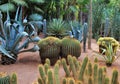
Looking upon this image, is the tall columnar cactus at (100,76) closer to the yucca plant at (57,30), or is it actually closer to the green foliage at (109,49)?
the green foliage at (109,49)

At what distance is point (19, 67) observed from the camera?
6.70 m

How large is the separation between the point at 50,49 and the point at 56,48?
0.53 feet

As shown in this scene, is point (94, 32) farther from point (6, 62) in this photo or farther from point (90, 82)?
point (90, 82)

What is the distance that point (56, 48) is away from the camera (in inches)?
274

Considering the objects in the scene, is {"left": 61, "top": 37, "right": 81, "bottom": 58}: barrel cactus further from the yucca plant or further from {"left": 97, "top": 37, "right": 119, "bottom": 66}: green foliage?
the yucca plant

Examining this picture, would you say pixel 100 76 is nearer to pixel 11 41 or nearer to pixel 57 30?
pixel 11 41

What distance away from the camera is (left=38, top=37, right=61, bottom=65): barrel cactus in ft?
22.6

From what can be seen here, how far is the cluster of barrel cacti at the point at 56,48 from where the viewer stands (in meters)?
6.91

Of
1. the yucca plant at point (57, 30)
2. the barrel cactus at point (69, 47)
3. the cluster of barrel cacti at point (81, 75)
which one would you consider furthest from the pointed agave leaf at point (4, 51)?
the yucca plant at point (57, 30)

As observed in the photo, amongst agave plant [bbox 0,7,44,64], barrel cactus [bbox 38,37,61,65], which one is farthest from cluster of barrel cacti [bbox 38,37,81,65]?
agave plant [bbox 0,7,44,64]

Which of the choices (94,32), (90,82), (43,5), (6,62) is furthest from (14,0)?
(90,82)

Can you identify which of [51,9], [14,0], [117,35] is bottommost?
[117,35]

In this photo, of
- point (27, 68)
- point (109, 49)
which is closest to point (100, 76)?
point (27, 68)

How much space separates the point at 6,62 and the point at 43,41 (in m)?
1.05
